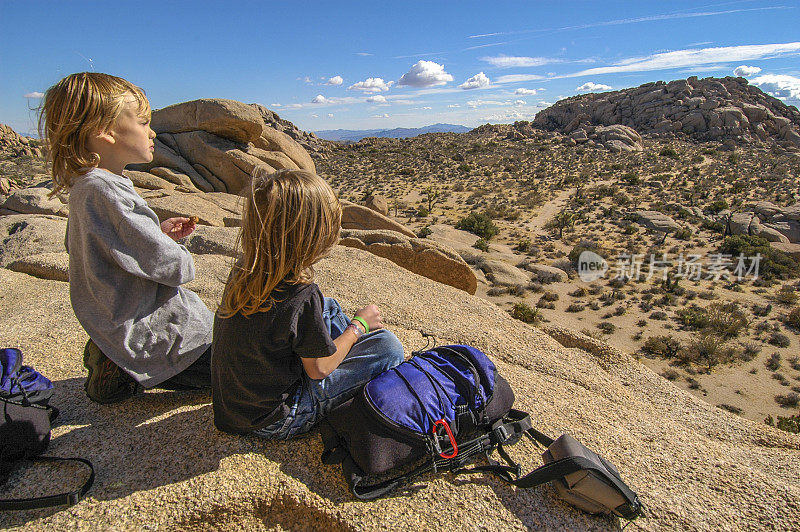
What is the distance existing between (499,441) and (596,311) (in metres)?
10.5

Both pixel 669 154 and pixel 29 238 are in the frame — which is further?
pixel 669 154

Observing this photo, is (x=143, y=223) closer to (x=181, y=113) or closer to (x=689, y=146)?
(x=181, y=113)

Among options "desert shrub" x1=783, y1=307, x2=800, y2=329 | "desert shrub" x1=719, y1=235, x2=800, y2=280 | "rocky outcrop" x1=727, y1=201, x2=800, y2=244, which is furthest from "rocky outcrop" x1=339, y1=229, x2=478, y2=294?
"rocky outcrop" x1=727, y1=201, x2=800, y2=244

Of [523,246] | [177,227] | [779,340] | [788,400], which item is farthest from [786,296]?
[177,227]

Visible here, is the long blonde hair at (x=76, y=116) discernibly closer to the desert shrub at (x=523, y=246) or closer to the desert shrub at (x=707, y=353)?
the desert shrub at (x=707, y=353)

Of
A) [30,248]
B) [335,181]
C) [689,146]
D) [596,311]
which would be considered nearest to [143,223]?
[30,248]

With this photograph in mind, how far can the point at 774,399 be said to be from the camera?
26.5ft

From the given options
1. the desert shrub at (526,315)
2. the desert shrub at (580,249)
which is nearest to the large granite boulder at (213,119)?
the desert shrub at (526,315)

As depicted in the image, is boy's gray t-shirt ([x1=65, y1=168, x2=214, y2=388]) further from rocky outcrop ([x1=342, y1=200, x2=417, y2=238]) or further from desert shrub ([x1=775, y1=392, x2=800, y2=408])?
desert shrub ([x1=775, y1=392, x2=800, y2=408])

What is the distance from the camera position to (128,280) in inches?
89.4

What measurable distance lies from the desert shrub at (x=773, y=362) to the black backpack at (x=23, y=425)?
11.8 m

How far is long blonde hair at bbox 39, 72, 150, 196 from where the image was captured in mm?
2055

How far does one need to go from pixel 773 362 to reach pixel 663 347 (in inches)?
84.9

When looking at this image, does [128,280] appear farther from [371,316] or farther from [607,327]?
[607,327]
